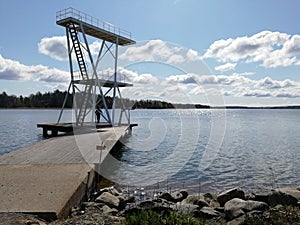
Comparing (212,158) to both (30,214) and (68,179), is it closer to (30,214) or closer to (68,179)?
(68,179)

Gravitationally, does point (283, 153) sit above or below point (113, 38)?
below

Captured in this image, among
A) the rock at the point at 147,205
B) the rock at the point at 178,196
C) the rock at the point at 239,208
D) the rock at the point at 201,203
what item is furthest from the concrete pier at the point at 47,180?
the rock at the point at 239,208

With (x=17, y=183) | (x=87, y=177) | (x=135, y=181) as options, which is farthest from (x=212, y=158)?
(x=17, y=183)

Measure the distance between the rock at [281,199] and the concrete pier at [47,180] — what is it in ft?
15.4

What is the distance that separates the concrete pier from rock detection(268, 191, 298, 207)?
470 cm

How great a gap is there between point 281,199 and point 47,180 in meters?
5.79

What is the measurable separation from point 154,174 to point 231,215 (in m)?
6.94

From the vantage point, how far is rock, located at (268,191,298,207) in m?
7.38

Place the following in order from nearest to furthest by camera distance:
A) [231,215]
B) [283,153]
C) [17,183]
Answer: [231,215] → [17,183] → [283,153]

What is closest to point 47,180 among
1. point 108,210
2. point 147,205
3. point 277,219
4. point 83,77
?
point 108,210

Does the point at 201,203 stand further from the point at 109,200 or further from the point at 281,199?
the point at 109,200

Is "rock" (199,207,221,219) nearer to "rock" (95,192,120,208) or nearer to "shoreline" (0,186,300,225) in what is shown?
"shoreline" (0,186,300,225)

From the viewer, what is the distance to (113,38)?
2450cm

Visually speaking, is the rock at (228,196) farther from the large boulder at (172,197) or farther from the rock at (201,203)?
the large boulder at (172,197)
